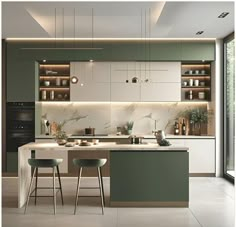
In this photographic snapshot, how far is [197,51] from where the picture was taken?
9430 millimetres

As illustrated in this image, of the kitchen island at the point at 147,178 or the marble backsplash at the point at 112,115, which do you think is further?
the marble backsplash at the point at 112,115

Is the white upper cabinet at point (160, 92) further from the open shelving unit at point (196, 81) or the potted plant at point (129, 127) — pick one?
the potted plant at point (129, 127)

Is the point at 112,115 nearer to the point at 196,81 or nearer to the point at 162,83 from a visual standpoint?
the point at 162,83

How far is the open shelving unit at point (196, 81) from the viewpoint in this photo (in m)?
9.72

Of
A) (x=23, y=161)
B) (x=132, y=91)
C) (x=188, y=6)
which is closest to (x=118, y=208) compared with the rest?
(x=23, y=161)

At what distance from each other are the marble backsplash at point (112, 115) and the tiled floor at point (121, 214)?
2.55 meters

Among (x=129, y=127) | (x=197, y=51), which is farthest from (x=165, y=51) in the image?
(x=129, y=127)

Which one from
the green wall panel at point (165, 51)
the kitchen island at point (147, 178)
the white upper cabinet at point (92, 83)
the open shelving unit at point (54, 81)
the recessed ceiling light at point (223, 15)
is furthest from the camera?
the open shelving unit at point (54, 81)

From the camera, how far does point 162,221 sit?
18.1ft

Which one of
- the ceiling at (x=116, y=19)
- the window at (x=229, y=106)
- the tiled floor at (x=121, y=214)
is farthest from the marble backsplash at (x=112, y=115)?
the tiled floor at (x=121, y=214)

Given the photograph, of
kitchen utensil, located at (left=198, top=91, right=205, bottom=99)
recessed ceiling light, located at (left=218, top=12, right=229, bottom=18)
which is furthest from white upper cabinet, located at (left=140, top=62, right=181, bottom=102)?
recessed ceiling light, located at (left=218, top=12, right=229, bottom=18)

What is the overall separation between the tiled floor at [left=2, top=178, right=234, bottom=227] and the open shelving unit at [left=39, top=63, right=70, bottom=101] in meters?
2.79

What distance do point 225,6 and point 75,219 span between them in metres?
3.44

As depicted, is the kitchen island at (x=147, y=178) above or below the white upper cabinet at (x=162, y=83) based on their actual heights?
below
